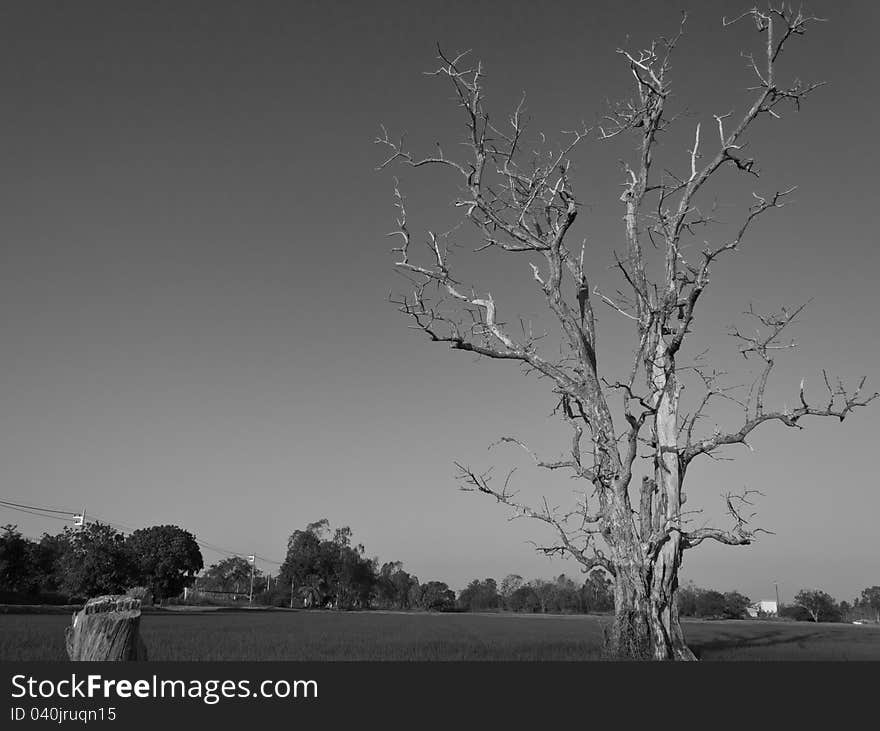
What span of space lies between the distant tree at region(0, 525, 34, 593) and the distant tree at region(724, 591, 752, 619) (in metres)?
78.4

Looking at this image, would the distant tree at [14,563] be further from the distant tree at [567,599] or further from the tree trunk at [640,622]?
the distant tree at [567,599]

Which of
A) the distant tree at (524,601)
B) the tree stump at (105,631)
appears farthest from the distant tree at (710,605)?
the tree stump at (105,631)

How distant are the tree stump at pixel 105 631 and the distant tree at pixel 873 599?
143 m

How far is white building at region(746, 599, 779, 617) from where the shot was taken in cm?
10512

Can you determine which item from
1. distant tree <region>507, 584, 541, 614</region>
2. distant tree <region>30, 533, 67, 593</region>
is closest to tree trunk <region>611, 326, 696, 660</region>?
distant tree <region>30, 533, 67, 593</region>

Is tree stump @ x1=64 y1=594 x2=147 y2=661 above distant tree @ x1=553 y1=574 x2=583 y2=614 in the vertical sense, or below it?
above

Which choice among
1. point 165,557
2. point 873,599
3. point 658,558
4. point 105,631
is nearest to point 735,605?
point 873,599

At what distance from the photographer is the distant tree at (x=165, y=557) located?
62844mm

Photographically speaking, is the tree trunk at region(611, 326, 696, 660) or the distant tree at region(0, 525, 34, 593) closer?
the tree trunk at region(611, 326, 696, 660)

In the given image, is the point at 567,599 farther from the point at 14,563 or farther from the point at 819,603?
the point at 14,563

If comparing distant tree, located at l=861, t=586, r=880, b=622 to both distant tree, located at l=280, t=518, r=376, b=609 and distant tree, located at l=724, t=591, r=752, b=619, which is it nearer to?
distant tree, located at l=724, t=591, r=752, b=619

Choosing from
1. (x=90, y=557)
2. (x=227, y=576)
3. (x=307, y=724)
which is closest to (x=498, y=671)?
(x=307, y=724)

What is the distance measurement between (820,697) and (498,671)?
10.8 ft

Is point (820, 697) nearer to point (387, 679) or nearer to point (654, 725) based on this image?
point (654, 725)
